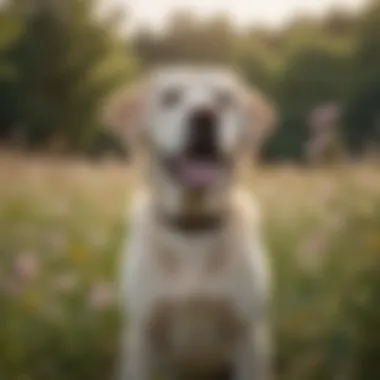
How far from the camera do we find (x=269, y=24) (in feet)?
4.88

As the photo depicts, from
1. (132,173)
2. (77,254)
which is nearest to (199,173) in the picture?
(132,173)

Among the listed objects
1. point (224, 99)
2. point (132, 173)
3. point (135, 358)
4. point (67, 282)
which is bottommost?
point (135, 358)

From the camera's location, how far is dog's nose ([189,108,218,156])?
1.36m

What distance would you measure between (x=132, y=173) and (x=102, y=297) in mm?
191

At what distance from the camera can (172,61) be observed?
1.47 m

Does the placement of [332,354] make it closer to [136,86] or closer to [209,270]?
[209,270]

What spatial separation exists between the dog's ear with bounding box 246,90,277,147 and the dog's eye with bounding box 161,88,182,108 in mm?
109

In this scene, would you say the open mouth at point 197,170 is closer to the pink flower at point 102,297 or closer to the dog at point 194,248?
the dog at point 194,248

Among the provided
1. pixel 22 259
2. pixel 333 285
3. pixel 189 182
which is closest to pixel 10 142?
pixel 22 259

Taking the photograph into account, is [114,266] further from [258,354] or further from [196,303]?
[258,354]

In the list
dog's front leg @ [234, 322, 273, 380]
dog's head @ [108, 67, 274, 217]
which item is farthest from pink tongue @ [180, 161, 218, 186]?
dog's front leg @ [234, 322, 273, 380]

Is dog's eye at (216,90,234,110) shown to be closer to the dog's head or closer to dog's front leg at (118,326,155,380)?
the dog's head

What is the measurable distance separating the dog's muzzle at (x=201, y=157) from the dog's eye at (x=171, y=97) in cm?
4

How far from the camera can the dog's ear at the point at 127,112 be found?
1.41 meters
